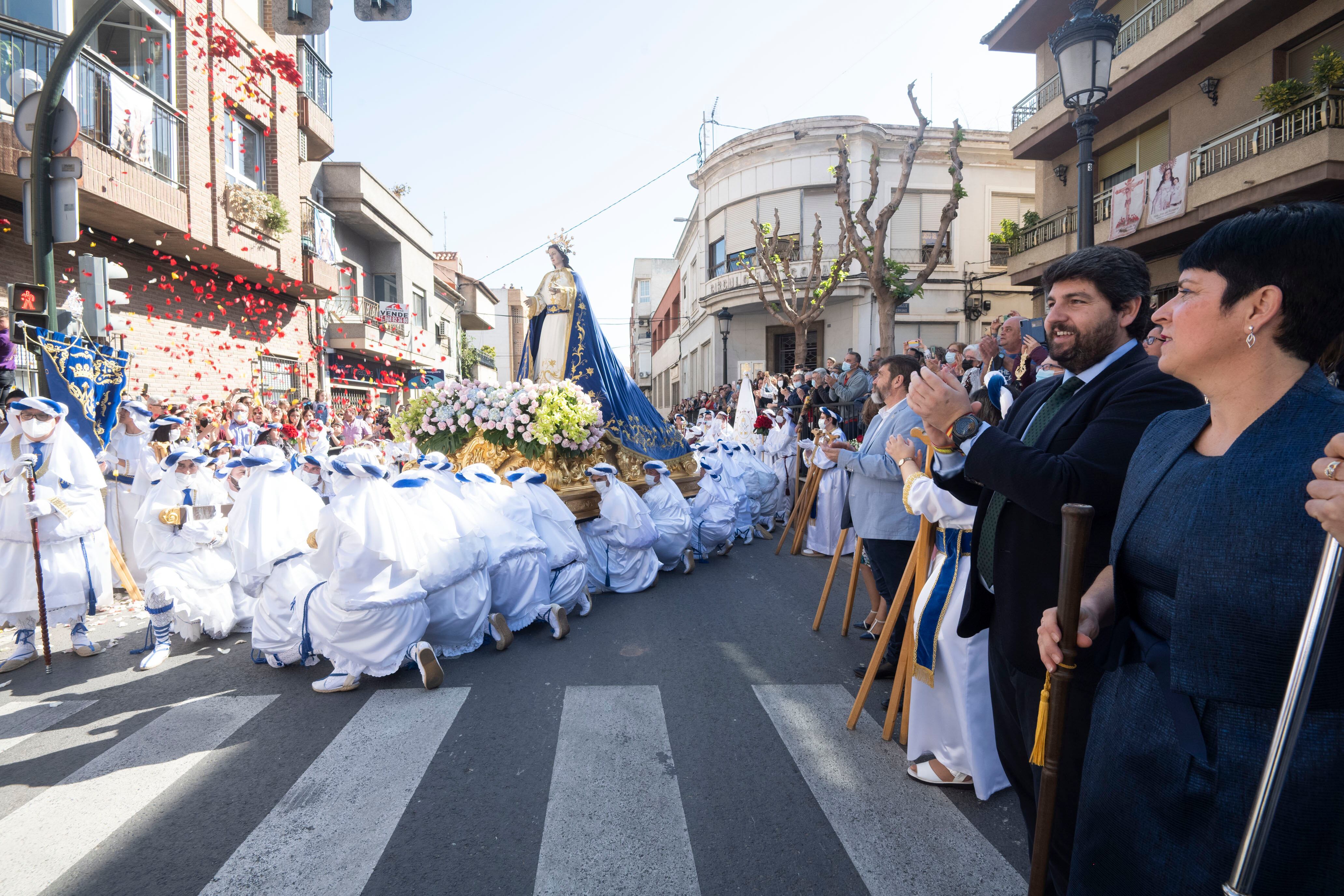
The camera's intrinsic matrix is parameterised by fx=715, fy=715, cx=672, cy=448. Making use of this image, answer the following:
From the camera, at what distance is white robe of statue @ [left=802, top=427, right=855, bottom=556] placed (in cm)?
895

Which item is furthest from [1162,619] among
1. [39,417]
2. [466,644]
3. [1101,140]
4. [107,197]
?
[1101,140]

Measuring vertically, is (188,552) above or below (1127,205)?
below

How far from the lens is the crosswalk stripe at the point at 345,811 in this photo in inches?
105

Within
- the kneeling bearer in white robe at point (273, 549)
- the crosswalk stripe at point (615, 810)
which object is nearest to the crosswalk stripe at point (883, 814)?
the crosswalk stripe at point (615, 810)

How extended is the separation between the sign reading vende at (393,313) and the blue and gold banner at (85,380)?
15.9 m

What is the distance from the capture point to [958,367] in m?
9.42

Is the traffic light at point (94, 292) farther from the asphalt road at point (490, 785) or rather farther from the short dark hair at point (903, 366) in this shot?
the short dark hair at point (903, 366)

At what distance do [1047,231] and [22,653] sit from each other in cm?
1832

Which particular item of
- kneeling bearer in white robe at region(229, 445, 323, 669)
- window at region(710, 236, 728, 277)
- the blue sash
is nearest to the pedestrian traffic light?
kneeling bearer in white robe at region(229, 445, 323, 669)

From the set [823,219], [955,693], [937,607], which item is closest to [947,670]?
[955,693]

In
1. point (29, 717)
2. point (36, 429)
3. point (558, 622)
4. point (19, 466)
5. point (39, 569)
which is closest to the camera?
point (29, 717)

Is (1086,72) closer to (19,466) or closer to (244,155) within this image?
(19,466)

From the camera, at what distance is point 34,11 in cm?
967

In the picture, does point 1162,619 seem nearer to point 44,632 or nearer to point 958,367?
point 44,632
